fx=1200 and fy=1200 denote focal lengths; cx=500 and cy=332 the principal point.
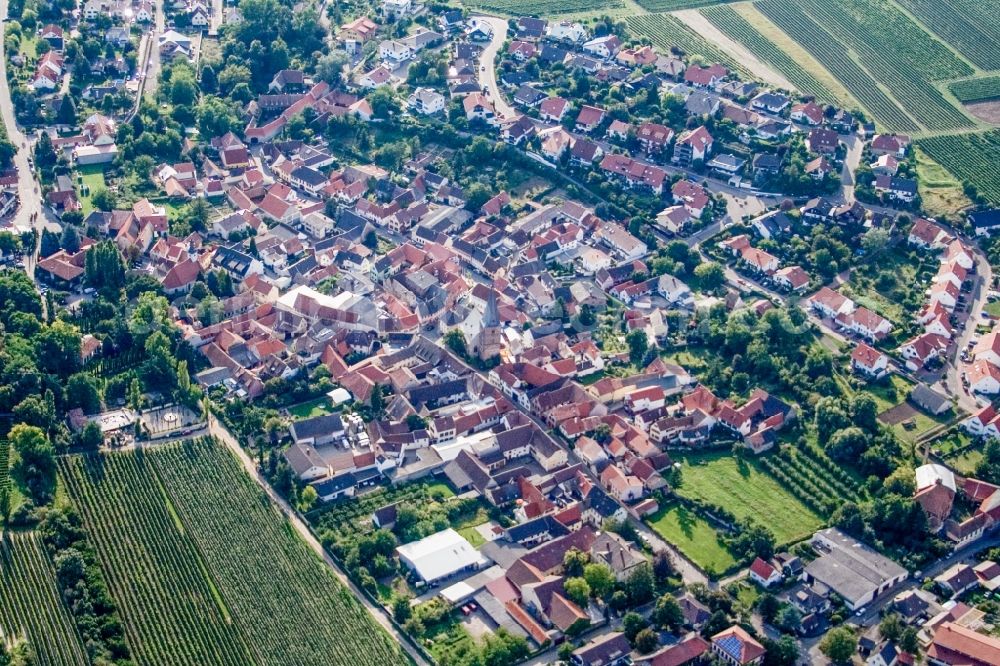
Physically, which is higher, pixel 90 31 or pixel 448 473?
pixel 448 473

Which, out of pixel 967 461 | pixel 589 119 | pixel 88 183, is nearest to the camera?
pixel 967 461

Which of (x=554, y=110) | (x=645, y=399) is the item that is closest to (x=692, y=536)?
(x=645, y=399)

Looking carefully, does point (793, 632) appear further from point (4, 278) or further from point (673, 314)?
point (4, 278)

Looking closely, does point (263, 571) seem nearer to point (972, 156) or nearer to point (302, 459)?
point (302, 459)

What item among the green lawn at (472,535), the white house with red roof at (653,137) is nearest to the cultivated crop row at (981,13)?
the white house with red roof at (653,137)

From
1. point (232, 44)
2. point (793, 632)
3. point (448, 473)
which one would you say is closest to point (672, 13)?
point (232, 44)

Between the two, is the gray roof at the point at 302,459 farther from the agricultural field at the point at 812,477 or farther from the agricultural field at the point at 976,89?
the agricultural field at the point at 976,89

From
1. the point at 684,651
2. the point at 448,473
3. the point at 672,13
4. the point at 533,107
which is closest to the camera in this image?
the point at 684,651
